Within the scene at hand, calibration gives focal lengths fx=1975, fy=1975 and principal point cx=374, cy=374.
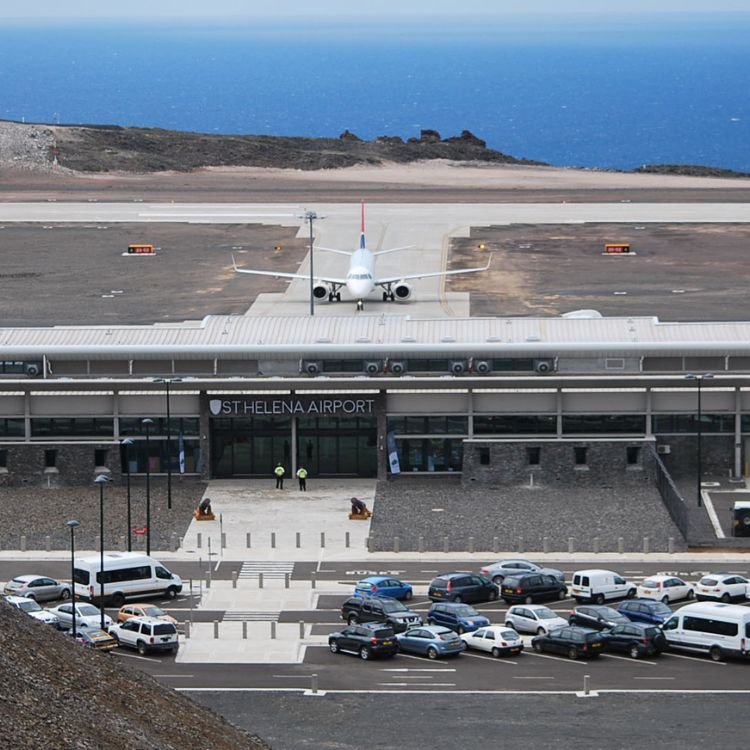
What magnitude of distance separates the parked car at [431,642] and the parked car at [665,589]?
9921 millimetres

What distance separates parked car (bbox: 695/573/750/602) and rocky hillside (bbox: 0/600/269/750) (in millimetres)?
29721

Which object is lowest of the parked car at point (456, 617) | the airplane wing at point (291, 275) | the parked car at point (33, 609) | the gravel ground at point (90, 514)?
the parked car at point (456, 617)

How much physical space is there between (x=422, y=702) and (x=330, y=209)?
5264 inches

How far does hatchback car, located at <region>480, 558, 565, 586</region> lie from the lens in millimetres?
77125

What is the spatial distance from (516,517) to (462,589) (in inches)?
575

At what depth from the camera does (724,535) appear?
86.1 m

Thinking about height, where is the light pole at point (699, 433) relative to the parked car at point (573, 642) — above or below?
above

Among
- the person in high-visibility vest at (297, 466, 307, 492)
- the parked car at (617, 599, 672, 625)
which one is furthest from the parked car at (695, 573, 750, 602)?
the person in high-visibility vest at (297, 466, 307, 492)

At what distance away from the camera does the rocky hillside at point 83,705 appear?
129 feet

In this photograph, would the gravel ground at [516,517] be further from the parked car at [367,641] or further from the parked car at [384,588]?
the parked car at [367,641]

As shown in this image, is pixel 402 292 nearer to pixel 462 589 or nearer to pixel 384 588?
pixel 384 588

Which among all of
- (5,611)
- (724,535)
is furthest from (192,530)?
(5,611)

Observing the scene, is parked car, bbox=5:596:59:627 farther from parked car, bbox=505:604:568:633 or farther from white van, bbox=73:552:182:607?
parked car, bbox=505:604:568:633

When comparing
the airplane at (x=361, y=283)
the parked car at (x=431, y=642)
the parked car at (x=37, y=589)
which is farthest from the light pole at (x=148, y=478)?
the airplane at (x=361, y=283)
